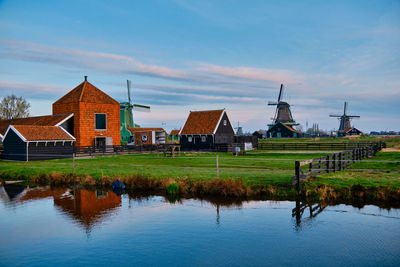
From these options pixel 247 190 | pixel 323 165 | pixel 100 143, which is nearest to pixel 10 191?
pixel 247 190

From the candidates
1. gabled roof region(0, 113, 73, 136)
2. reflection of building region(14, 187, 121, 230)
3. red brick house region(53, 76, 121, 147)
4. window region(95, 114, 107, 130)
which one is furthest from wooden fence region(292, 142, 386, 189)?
gabled roof region(0, 113, 73, 136)

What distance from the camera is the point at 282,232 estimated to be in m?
12.1

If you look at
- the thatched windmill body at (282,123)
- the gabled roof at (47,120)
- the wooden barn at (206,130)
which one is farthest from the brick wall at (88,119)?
the thatched windmill body at (282,123)

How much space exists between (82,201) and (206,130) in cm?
3355

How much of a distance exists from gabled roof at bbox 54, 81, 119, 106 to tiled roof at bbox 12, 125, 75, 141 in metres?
4.97

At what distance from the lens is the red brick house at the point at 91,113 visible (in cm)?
4097

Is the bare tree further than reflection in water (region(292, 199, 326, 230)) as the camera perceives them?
Yes

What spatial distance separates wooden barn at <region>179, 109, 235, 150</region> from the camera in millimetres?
49500

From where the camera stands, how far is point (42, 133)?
118 feet

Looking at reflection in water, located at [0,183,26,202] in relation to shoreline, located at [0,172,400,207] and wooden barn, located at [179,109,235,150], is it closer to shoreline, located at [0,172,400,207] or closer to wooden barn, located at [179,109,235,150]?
shoreline, located at [0,172,400,207]

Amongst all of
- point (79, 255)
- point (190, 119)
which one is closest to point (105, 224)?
point (79, 255)

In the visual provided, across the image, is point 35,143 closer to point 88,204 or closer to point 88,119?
point 88,119

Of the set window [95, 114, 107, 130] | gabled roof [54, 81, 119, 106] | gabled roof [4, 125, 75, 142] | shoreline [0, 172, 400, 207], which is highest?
gabled roof [54, 81, 119, 106]

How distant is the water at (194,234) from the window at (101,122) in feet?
87.7
